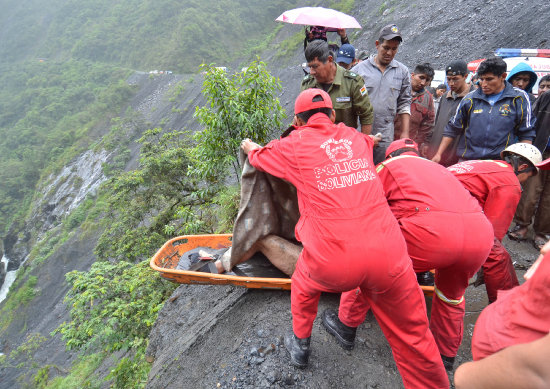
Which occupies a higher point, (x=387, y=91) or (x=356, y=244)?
(x=387, y=91)

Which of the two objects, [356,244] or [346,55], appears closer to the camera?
[356,244]

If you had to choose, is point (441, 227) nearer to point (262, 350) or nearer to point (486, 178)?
point (486, 178)

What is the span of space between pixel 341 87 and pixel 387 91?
61cm

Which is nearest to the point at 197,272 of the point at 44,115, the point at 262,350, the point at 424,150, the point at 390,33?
the point at 262,350

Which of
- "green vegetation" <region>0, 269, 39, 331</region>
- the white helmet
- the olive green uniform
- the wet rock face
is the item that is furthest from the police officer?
the wet rock face

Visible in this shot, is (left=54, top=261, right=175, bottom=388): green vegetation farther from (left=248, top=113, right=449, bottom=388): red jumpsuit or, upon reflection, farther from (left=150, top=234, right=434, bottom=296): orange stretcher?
(left=248, top=113, right=449, bottom=388): red jumpsuit

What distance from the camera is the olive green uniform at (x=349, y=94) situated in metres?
2.86

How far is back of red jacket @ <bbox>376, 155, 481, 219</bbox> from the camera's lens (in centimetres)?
164

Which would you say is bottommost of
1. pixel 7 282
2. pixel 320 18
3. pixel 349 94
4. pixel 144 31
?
pixel 7 282

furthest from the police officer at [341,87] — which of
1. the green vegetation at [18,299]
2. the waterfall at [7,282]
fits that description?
the waterfall at [7,282]

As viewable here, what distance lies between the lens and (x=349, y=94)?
290 cm

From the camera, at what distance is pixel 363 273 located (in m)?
1.50

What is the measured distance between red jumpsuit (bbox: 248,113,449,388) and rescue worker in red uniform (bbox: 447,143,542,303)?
809 millimetres

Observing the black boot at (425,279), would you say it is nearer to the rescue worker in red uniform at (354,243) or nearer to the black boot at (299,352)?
the rescue worker in red uniform at (354,243)
